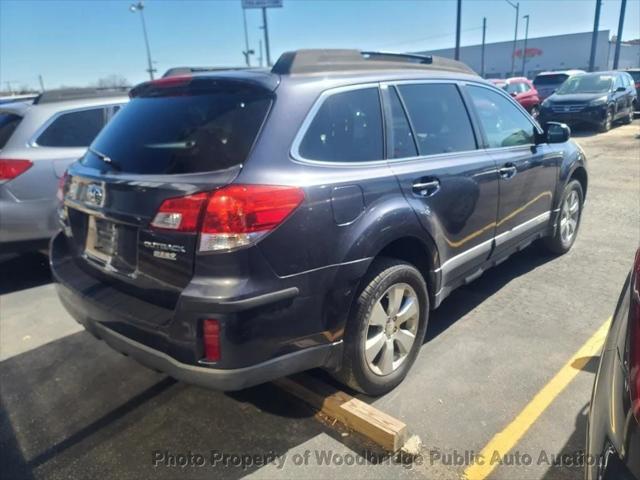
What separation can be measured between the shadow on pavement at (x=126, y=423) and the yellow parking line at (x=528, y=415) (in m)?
0.80

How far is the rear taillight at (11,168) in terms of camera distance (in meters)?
4.43

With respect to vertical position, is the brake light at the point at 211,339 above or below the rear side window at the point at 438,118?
below

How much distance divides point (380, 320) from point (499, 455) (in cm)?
86

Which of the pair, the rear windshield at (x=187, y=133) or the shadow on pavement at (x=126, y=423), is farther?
the shadow on pavement at (x=126, y=423)

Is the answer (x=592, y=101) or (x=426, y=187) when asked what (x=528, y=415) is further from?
(x=592, y=101)

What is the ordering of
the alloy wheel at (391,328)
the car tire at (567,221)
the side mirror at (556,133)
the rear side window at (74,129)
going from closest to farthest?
Answer: the alloy wheel at (391,328) < the side mirror at (556,133) < the rear side window at (74,129) < the car tire at (567,221)

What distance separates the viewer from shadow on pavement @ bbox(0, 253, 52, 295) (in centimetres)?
490

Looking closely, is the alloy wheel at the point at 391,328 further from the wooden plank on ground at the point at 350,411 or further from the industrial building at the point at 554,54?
the industrial building at the point at 554,54

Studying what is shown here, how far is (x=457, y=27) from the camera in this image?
2652cm

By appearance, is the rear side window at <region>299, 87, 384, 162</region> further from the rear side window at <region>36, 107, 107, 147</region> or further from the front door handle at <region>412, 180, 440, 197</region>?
the rear side window at <region>36, 107, 107, 147</region>

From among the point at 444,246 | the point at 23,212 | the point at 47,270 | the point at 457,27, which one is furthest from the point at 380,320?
the point at 457,27

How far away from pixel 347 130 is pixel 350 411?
144 centimetres

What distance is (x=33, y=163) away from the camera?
4.55m

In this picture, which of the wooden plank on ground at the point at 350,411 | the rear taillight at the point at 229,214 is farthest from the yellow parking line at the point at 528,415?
the rear taillight at the point at 229,214
